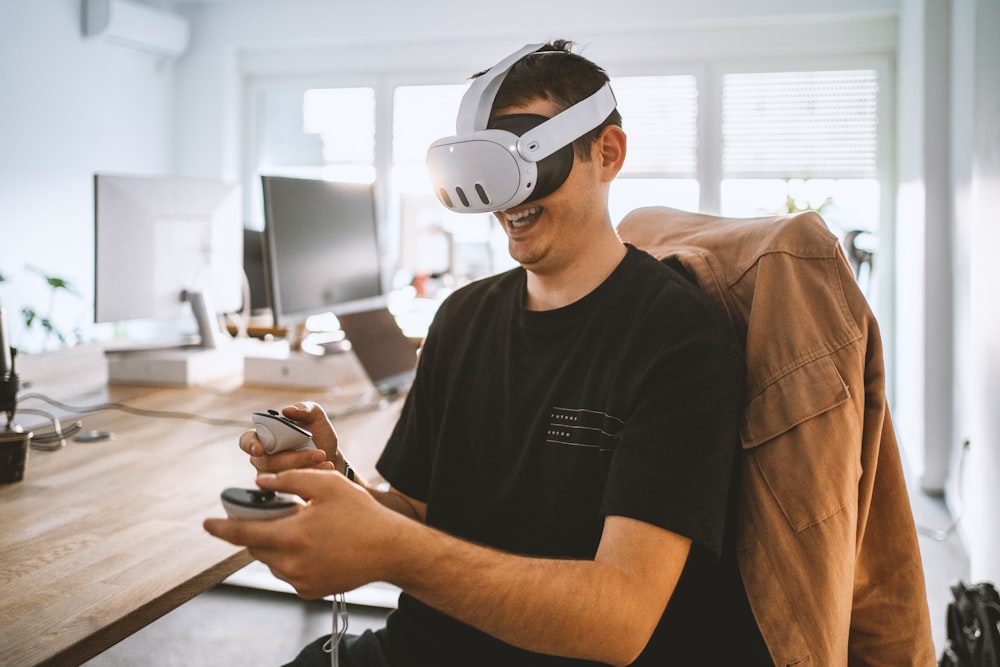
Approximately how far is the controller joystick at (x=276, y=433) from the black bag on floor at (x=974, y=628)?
4.57ft

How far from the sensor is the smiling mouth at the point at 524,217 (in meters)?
1.18

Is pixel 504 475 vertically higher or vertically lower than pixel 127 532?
higher

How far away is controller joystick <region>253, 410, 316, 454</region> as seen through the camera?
100cm

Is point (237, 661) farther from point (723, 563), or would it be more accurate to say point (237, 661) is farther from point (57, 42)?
point (57, 42)

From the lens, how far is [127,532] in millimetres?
1270

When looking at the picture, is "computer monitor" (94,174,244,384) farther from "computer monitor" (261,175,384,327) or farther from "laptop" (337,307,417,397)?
"laptop" (337,307,417,397)

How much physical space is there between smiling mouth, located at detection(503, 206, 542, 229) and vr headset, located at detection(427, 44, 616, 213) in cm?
3

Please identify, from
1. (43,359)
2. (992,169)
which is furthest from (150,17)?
(992,169)

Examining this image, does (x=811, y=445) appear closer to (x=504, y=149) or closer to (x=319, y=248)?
(x=504, y=149)

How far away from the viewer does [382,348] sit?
249cm

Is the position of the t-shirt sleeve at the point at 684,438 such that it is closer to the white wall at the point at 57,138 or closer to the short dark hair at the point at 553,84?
the short dark hair at the point at 553,84

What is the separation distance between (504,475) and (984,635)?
114 centimetres

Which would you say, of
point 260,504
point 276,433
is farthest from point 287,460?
point 260,504

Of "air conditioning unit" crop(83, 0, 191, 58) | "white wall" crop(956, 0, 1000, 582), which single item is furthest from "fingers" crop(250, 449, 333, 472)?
"air conditioning unit" crop(83, 0, 191, 58)
